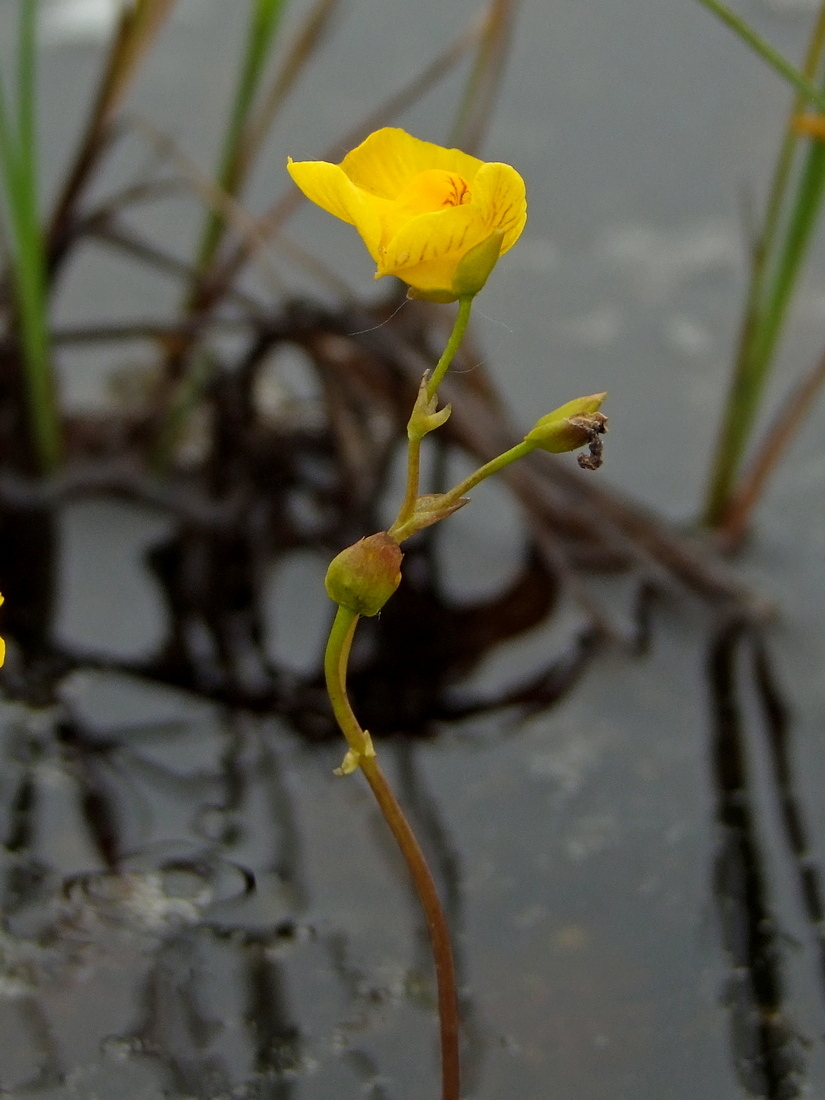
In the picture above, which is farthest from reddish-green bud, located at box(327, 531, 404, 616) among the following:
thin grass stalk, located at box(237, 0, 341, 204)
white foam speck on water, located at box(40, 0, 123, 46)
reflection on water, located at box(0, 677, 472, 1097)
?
white foam speck on water, located at box(40, 0, 123, 46)

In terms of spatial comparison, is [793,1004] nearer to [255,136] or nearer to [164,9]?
[255,136]

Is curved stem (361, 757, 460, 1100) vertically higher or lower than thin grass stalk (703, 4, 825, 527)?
lower

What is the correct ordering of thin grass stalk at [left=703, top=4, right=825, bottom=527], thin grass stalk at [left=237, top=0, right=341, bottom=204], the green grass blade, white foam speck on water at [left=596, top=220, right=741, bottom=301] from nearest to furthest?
the green grass blade
thin grass stalk at [left=703, top=4, right=825, bottom=527]
thin grass stalk at [left=237, top=0, right=341, bottom=204]
white foam speck on water at [left=596, top=220, right=741, bottom=301]

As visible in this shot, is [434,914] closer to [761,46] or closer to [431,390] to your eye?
[431,390]

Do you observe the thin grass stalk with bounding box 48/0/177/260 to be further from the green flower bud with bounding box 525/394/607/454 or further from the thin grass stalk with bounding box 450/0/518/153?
the green flower bud with bounding box 525/394/607/454

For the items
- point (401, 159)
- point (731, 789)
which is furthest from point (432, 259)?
point (731, 789)

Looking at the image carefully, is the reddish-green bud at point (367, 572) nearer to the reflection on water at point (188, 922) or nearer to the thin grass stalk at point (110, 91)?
the reflection on water at point (188, 922)
